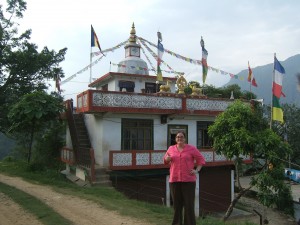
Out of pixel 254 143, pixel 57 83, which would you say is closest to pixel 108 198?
pixel 254 143

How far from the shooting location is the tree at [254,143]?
9.92 meters

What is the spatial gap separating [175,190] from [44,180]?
339 inches

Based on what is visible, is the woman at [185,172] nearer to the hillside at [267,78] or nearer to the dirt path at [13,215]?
the dirt path at [13,215]

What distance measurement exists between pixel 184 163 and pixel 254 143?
15.5ft

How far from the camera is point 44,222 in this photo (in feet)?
23.3

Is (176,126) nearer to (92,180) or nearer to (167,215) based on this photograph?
(92,180)

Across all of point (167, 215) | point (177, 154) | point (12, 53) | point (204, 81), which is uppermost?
point (12, 53)

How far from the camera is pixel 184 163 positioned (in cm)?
579

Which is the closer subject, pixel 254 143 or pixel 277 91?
pixel 254 143

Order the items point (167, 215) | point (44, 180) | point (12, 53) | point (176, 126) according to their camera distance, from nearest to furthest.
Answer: point (167, 215) < point (44, 180) < point (176, 126) < point (12, 53)

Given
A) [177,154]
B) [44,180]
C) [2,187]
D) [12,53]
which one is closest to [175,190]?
[177,154]

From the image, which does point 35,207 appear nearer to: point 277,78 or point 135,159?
point 135,159

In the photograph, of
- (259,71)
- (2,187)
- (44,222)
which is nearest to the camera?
(44,222)

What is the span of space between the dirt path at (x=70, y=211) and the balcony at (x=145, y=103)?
448cm
